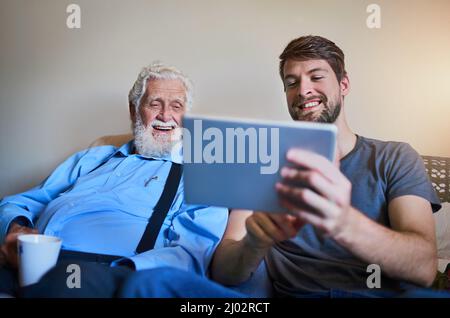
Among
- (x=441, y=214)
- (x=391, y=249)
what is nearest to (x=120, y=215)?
(x=391, y=249)

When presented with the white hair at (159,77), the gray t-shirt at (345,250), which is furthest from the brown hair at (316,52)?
the white hair at (159,77)

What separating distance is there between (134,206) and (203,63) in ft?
2.09

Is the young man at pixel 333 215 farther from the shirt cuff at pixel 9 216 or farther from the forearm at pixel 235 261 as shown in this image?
the shirt cuff at pixel 9 216

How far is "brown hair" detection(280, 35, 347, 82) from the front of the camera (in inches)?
41.9

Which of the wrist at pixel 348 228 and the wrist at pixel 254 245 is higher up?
the wrist at pixel 348 228

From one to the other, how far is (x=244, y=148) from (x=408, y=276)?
16.8 inches

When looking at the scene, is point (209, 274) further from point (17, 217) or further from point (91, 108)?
point (91, 108)

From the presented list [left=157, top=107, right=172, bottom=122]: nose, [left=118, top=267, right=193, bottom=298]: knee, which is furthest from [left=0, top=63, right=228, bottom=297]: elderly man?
[left=118, top=267, right=193, bottom=298]: knee

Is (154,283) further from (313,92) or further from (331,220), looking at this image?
(313,92)

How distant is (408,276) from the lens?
0.79 meters

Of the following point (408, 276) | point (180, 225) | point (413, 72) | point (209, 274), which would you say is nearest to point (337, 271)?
point (408, 276)

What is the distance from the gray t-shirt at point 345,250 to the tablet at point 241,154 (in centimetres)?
33

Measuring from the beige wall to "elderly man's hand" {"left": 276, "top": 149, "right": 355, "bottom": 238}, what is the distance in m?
0.83

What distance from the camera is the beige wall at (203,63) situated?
1.33 m
